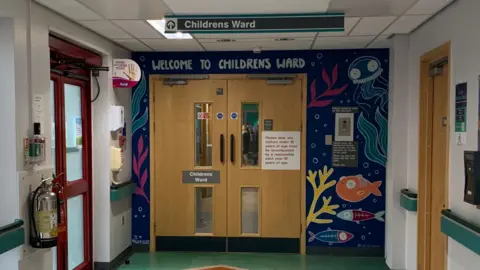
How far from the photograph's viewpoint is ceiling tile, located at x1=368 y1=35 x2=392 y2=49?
15.3ft

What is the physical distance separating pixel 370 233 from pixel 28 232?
3908mm

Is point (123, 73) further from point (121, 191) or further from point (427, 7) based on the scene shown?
point (427, 7)

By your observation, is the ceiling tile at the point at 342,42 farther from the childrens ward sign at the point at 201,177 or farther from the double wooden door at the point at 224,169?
the childrens ward sign at the point at 201,177

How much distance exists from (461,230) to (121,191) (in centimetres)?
350

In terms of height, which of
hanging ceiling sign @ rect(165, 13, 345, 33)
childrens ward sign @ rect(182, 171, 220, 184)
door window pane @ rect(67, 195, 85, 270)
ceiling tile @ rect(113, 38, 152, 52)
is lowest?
door window pane @ rect(67, 195, 85, 270)

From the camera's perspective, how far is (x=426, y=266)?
4246mm


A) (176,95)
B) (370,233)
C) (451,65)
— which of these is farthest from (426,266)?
(176,95)

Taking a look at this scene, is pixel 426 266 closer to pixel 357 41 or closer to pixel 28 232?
pixel 357 41

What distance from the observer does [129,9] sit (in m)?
3.49

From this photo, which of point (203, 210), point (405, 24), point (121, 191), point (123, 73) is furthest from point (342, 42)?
point (121, 191)

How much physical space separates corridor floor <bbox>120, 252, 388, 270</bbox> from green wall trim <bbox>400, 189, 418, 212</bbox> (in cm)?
90

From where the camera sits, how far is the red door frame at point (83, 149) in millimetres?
3961

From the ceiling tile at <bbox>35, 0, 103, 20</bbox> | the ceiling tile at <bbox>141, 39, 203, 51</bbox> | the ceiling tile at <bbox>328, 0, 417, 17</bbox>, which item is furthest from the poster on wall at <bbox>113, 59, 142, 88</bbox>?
the ceiling tile at <bbox>328, 0, 417, 17</bbox>

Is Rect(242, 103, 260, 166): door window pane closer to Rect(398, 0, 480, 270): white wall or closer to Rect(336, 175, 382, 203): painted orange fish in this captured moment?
Rect(336, 175, 382, 203): painted orange fish
